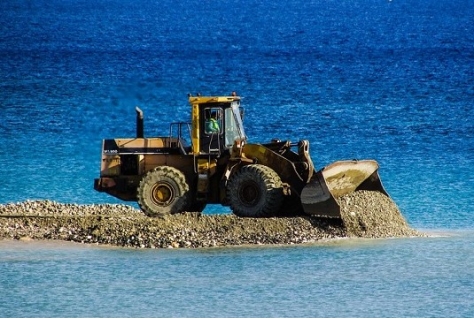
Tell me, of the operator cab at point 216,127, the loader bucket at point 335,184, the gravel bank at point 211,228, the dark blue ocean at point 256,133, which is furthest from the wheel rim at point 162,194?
the loader bucket at point 335,184

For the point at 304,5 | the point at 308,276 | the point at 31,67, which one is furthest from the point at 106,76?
the point at 304,5

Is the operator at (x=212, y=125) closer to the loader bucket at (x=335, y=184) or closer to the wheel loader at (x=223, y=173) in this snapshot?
the wheel loader at (x=223, y=173)

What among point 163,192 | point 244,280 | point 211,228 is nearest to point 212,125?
Answer: point 163,192

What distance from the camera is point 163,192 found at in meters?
27.8

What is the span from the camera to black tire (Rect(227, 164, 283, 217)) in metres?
26.8

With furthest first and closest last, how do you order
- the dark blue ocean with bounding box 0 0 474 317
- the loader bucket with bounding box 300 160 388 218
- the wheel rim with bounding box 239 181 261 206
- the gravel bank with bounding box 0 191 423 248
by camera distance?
the wheel rim with bounding box 239 181 261 206
the loader bucket with bounding box 300 160 388 218
the gravel bank with bounding box 0 191 423 248
the dark blue ocean with bounding box 0 0 474 317

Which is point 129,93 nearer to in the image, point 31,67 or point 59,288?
point 59,288

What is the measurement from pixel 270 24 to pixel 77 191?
9633 centimetres

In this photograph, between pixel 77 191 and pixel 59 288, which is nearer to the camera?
pixel 59 288

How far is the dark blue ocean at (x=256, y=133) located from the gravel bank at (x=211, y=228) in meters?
0.39

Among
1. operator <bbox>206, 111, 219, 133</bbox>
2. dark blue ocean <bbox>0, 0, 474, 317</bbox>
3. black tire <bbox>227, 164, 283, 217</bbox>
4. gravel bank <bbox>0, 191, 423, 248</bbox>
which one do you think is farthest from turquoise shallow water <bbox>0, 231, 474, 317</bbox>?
operator <bbox>206, 111, 219, 133</bbox>

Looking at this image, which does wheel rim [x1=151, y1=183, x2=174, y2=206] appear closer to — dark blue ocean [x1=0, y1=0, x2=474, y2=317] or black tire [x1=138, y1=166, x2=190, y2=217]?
black tire [x1=138, y1=166, x2=190, y2=217]

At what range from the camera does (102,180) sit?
93.2ft

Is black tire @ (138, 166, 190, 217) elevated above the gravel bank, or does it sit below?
above
